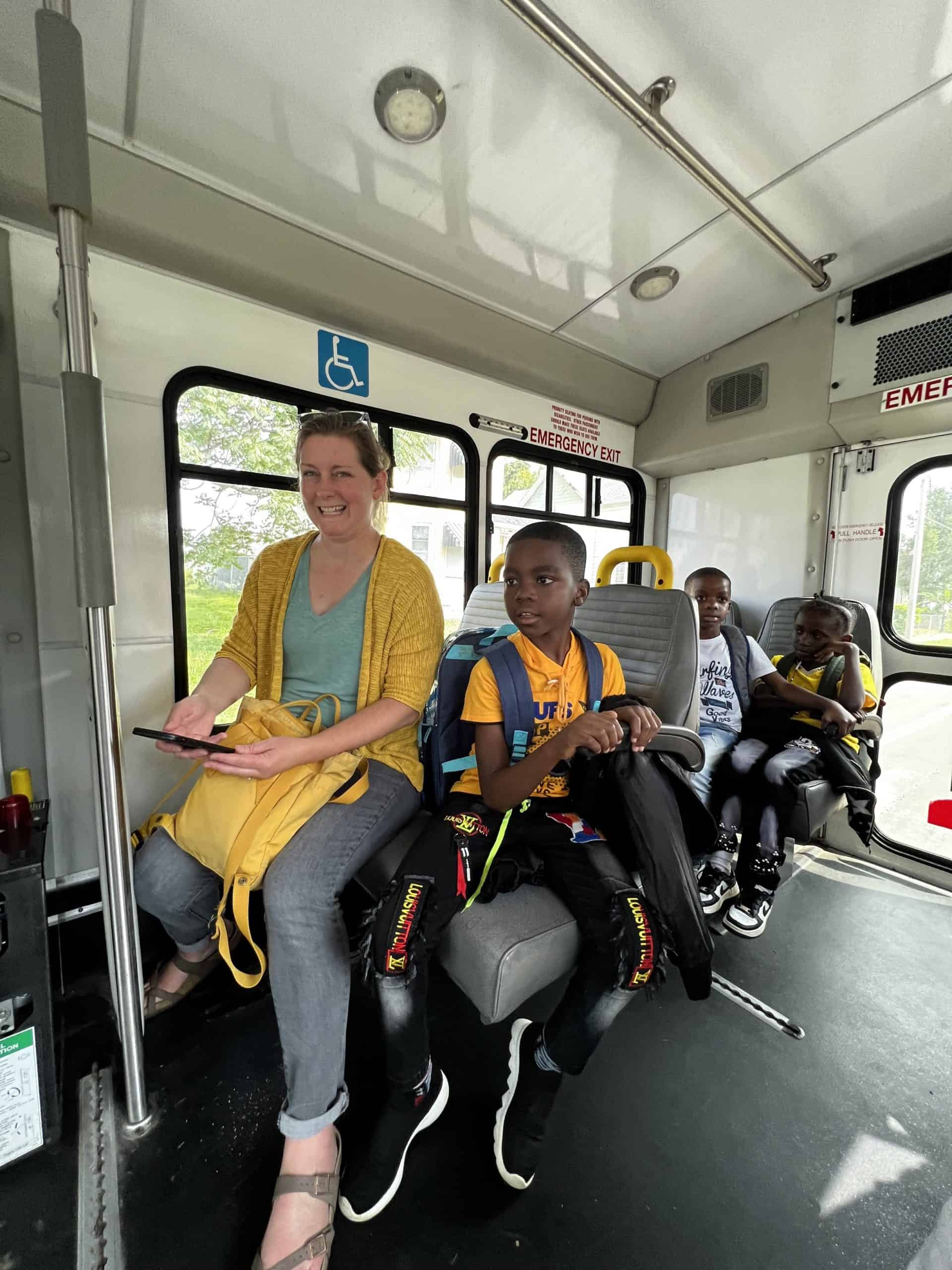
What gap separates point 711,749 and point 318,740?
1886 mm

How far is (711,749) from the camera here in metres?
2.50

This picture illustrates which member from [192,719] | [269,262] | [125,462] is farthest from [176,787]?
[269,262]

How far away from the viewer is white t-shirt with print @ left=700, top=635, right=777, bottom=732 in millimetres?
2637

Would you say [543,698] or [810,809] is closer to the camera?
[543,698]

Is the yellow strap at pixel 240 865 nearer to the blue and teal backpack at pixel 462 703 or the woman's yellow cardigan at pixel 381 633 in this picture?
the woman's yellow cardigan at pixel 381 633

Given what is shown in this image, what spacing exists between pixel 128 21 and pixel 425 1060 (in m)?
2.80

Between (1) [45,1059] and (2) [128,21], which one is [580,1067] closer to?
(1) [45,1059]

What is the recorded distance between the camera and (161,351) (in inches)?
A: 86.0

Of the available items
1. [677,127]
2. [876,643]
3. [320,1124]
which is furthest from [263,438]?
[876,643]

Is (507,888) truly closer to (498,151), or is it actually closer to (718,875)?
(718,875)

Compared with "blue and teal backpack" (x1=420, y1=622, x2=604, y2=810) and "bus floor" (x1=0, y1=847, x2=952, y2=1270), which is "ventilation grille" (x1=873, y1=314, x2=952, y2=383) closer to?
"blue and teal backpack" (x1=420, y1=622, x2=604, y2=810)

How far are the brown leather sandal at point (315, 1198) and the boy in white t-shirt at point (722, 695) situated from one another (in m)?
1.69

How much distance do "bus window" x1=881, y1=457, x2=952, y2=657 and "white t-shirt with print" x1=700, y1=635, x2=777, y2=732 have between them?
1.00 m

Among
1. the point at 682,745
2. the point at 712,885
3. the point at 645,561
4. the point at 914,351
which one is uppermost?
the point at 914,351
